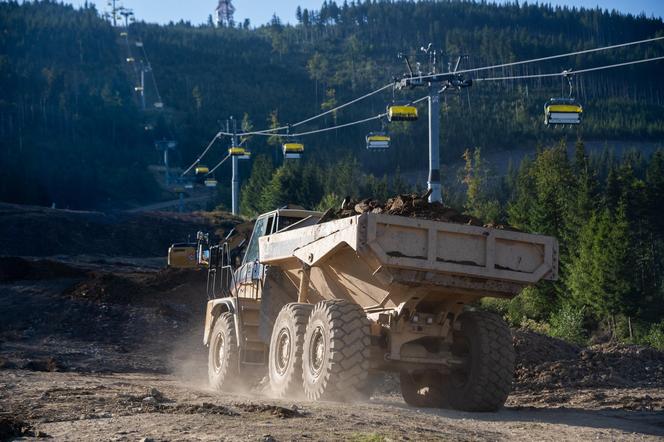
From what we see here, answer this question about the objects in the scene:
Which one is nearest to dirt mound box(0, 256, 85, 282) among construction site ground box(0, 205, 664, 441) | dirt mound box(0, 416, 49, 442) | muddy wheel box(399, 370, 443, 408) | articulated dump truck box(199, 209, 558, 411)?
construction site ground box(0, 205, 664, 441)

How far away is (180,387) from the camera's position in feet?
53.7

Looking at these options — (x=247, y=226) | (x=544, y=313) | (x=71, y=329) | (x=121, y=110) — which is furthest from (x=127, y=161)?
(x=247, y=226)

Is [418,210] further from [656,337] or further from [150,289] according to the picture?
[656,337]

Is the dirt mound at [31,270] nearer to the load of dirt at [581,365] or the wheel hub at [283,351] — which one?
the load of dirt at [581,365]

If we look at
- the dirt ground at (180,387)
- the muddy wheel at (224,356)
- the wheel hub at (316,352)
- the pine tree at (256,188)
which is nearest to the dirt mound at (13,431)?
the dirt ground at (180,387)

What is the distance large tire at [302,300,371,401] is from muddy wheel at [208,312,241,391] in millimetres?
3656

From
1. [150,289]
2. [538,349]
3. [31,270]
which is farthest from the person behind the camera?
[31,270]

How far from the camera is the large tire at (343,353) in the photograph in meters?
11.9

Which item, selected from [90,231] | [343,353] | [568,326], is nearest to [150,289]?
[568,326]

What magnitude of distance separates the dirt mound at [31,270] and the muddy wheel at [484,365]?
80.9 feet

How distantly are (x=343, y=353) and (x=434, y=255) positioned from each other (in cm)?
174

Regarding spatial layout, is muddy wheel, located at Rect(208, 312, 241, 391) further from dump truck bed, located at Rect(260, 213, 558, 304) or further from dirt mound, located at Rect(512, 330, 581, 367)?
dirt mound, located at Rect(512, 330, 581, 367)

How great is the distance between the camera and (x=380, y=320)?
41.5ft

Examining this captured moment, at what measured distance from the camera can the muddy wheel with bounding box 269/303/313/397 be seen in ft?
43.4
